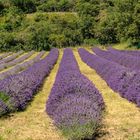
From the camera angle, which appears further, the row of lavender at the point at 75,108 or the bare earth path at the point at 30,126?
the bare earth path at the point at 30,126

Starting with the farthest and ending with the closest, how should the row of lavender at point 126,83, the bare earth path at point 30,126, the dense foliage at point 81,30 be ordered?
the dense foliage at point 81,30 → the row of lavender at point 126,83 → the bare earth path at point 30,126

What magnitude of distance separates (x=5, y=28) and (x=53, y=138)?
69258 millimetres

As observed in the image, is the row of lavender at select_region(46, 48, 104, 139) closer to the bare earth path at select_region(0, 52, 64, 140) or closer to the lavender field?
the lavender field

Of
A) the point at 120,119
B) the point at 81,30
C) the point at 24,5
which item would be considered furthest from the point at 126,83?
the point at 24,5

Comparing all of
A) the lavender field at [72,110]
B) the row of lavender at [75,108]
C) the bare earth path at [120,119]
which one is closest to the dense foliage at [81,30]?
the lavender field at [72,110]

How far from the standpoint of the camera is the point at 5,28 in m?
76.7

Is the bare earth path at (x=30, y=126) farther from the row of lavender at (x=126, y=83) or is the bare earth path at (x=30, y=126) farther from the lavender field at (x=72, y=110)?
the row of lavender at (x=126, y=83)

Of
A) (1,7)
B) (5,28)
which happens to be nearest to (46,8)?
(1,7)

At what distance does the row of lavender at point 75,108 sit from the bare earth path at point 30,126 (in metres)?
0.27

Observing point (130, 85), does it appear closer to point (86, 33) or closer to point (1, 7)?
point (86, 33)

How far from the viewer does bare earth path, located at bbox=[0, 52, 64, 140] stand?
9.11 m

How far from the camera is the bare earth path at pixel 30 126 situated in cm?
911

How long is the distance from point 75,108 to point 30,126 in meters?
1.51

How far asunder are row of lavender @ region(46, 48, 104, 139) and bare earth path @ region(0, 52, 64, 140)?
27cm
